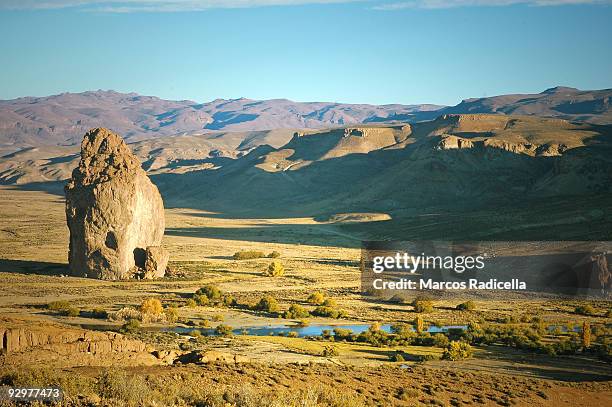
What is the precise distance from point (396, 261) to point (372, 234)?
3265cm

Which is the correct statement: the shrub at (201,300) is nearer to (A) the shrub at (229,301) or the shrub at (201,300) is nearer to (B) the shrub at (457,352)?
(A) the shrub at (229,301)

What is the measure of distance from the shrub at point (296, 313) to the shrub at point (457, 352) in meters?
11.6

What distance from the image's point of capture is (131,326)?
122 feet

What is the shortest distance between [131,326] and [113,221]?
18.2 metres

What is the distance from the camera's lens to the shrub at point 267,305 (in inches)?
1783

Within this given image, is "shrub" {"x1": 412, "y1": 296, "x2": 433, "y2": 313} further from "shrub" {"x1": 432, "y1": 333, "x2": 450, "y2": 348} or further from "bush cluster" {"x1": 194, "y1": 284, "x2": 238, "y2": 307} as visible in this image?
"bush cluster" {"x1": 194, "y1": 284, "x2": 238, "y2": 307}

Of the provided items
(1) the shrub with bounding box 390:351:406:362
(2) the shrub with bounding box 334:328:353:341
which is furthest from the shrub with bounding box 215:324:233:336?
(1) the shrub with bounding box 390:351:406:362

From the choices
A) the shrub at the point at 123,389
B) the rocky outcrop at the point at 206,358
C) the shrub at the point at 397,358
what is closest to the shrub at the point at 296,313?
the shrub at the point at 397,358

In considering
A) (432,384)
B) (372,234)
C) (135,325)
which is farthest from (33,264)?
(372,234)

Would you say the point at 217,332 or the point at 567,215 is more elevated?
the point at 567,215

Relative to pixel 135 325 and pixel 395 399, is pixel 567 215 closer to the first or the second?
pixel 135 325

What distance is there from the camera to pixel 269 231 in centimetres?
10588

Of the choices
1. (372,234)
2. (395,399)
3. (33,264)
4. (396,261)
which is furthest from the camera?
(372,234)

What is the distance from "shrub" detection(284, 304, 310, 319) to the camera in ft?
143
